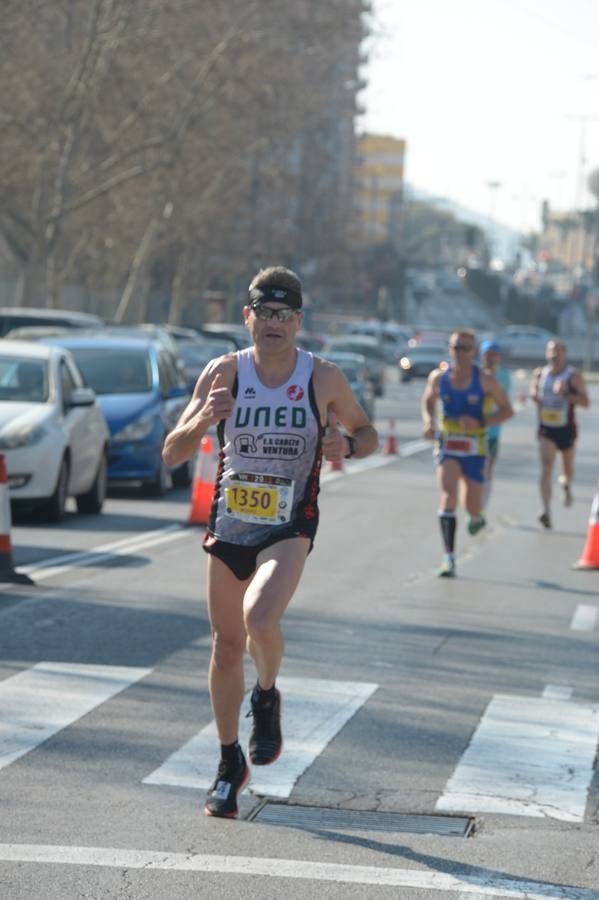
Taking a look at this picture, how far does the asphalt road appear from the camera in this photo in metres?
6.19

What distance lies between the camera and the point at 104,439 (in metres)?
18.9

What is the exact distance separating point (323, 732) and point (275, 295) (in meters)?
2.38

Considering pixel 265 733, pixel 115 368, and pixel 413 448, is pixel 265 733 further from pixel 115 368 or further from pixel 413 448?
pixel 413 448

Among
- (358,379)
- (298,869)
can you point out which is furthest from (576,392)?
(358,379)

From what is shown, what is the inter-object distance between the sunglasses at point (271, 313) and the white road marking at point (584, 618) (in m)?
6.05

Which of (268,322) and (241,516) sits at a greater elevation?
(268,322)

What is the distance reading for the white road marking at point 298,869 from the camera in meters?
6.00

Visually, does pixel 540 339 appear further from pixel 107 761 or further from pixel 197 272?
pixel 107 761

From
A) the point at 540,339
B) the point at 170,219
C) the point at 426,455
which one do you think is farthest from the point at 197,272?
the point at 426,455

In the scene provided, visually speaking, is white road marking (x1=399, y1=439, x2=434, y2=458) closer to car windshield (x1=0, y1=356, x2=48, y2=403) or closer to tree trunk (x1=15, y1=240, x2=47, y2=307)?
tree trunk (x1=15, y1=240, x2=47, y2=307)

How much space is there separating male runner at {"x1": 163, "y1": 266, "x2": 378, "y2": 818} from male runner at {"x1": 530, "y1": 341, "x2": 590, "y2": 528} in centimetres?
1289

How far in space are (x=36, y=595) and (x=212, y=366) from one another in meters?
5.81

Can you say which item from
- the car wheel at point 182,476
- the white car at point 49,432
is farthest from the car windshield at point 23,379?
the car wheel at point 182,476

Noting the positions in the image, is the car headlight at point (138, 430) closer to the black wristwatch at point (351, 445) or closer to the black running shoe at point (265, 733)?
the black wristwatch at point (351, 445)
